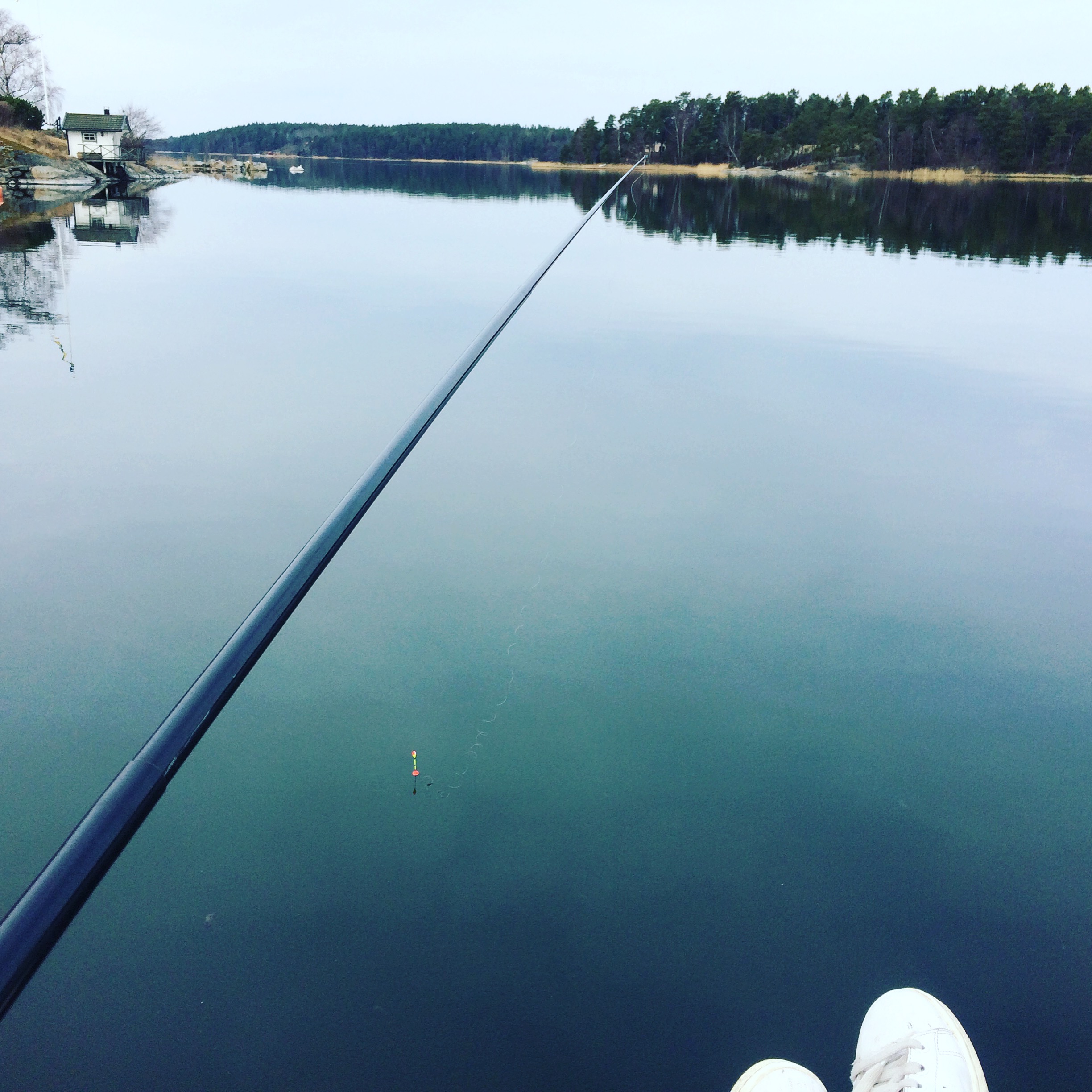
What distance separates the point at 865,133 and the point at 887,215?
40.4 m

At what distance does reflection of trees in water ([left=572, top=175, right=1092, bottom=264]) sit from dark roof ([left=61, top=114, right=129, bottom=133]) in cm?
2589

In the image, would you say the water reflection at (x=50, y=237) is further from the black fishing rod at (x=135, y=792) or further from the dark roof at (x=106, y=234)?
the black fishing rod at (x=135, y=792)

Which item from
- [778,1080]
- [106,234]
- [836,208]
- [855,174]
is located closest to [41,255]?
[106,234]

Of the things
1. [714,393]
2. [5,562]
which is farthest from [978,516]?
[5,562]

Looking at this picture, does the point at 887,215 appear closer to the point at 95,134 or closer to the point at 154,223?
the point at 154,223

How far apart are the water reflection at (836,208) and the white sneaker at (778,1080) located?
25306 millimetres

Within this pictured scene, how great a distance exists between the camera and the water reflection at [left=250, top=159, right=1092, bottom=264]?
27391 millimetres

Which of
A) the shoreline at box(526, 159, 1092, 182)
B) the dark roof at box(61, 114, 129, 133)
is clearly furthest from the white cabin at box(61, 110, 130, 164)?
the shoreline at box(526, 159, 1092, 182)

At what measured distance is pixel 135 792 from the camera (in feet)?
2.72

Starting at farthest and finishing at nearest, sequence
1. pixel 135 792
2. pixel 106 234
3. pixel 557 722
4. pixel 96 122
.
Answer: pixel 96 122
pixel 106 234
pixel 557 722
pixel 135 792

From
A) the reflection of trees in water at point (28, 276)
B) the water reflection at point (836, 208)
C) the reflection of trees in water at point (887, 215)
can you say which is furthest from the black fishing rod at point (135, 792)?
the reflection of trees in water at point (887, 215)

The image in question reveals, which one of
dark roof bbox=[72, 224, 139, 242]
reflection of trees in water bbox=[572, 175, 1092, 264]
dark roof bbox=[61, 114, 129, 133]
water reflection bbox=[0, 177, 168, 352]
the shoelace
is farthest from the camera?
dark roof bbox=[61, 114, 129, 133]

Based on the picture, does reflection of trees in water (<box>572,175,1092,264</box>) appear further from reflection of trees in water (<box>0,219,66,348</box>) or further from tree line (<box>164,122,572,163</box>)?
tree line (<box>164,122,572,163</box>)

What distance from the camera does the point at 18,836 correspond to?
376cm
